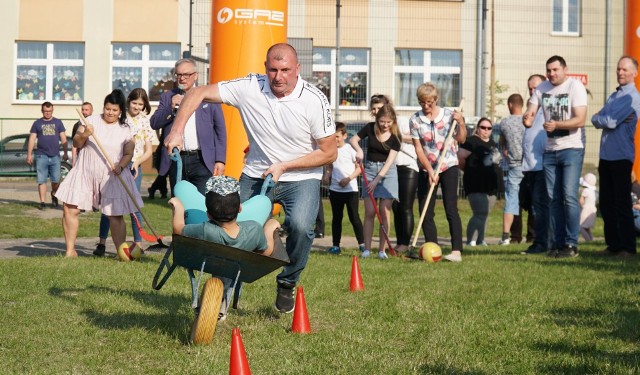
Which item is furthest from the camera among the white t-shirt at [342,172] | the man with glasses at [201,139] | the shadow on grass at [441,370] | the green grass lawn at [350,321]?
the white t-shirt at [342,172]

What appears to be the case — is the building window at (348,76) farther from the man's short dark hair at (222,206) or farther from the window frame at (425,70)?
the man's short dark hair at (222,206)

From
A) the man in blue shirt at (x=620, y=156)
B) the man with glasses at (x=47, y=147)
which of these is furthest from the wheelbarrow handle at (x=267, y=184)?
the man with glasses at (x=47, y=147)

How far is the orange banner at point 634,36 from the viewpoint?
16572mm

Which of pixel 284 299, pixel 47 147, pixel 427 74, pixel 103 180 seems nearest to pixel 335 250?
pixel 103 180

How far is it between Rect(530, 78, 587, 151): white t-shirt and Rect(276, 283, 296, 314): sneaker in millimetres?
5348

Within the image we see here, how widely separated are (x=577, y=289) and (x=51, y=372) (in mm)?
5038

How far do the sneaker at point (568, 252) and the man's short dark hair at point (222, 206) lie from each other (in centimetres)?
664

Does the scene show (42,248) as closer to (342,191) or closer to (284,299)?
(342,191)

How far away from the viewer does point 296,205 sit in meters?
7.37

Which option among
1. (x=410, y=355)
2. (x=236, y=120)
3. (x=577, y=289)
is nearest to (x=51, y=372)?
(x=410, y=355)

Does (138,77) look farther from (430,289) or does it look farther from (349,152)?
(430,289)

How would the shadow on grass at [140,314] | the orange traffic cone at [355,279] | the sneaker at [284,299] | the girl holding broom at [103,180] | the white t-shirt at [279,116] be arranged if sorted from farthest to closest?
the girl holding broom at [103,180] → the orange traffic cone at [355,279] → the sneaker at [284,299] → the white t-shirt at [279,116] → the shadow on grass at [140,314]

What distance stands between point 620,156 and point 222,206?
270 inches

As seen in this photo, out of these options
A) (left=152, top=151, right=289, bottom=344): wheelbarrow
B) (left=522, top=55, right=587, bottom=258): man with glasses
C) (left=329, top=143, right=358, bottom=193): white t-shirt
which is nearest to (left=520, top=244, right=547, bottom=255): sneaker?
(left=522, top=55, right=587, bottom=258): man with glasses
